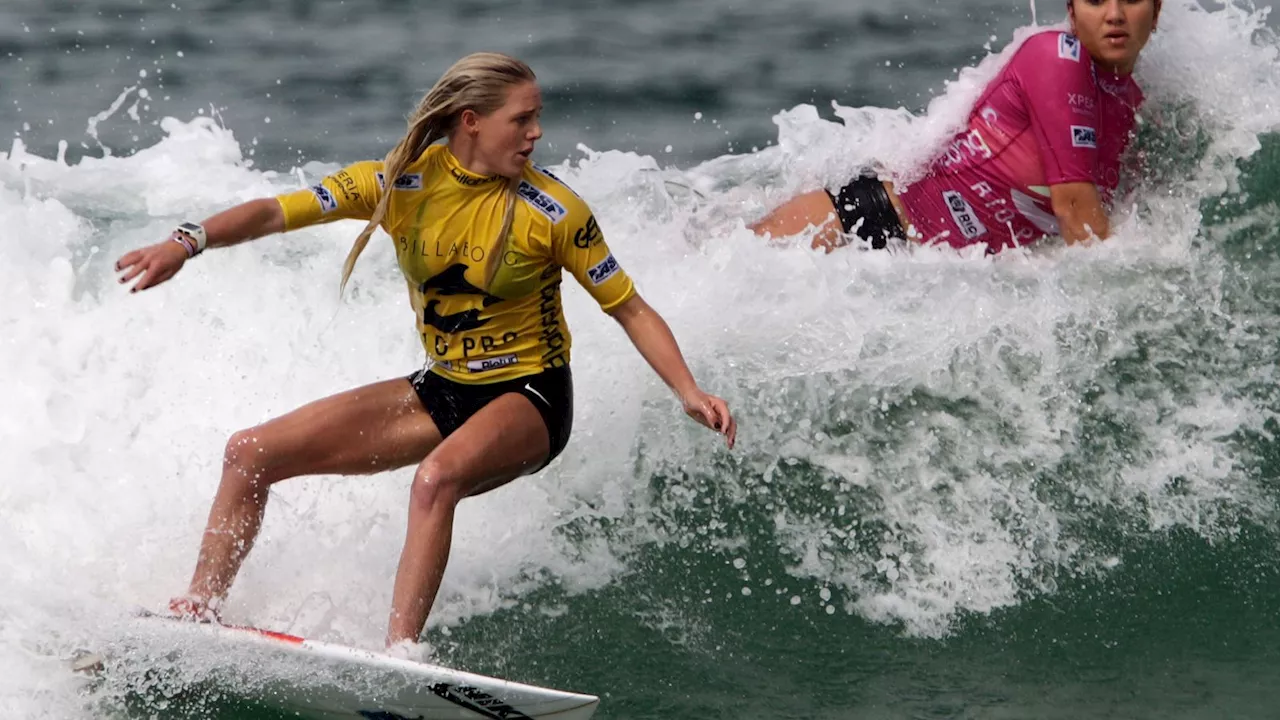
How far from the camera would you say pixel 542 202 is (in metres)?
4.79

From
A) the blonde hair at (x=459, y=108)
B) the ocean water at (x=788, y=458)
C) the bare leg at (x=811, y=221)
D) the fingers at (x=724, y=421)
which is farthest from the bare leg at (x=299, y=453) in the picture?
the bare leg at (x=811, y=221)

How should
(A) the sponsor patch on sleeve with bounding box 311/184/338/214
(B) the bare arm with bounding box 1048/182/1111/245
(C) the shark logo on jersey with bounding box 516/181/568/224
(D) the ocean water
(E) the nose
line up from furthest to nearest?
(B) the bare arm with bounding box 1048/182/1111/245 < (E) the nose < (D) the ocean water < (A) the sponsor patch on sleeve with bounding box 311/184/338/214 < (C) the shark logo on jersey with bounding box 516/181/568/224

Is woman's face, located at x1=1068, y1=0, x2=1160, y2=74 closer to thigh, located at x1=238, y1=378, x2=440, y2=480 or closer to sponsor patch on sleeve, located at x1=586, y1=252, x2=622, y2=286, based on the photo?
sponsor patch on sleeve, located at x1=586, y1=252, x2=622, y2=286

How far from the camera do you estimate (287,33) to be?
13.0 meters

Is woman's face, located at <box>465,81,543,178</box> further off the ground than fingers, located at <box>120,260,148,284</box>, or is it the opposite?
A: woman's face, located at <box>465,81,543,178</box>

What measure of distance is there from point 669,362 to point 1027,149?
2.14 meters

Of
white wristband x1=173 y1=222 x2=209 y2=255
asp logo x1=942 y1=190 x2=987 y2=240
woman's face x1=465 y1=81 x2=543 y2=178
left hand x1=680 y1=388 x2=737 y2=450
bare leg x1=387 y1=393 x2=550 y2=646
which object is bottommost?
bare leg x1=387 y1=393 x2=550 y2=646

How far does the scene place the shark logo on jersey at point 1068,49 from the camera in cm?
601

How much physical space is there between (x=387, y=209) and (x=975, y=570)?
2.35 metres

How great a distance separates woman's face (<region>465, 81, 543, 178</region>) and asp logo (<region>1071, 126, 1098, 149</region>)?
2.20m

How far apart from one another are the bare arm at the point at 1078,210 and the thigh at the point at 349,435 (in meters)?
2.53

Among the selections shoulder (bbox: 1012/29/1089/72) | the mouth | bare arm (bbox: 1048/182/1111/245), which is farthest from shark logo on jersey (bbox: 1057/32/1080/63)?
bare arm (bbox: 1048/182/1111/245)

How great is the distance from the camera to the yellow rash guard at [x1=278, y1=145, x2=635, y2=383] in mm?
4793

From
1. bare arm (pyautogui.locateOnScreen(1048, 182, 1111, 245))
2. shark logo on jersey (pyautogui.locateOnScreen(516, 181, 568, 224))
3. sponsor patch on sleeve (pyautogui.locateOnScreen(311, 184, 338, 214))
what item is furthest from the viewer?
bare arm (pyautogui.locateOnScreen(1048, 182, 1111, 245))
